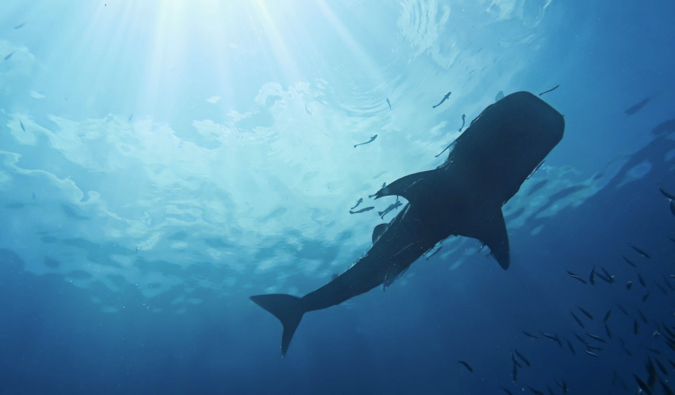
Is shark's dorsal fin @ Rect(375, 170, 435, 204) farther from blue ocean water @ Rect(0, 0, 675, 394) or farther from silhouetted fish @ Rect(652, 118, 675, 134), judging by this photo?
silhouetted fish @ Rect(652, 118, 675, 134)

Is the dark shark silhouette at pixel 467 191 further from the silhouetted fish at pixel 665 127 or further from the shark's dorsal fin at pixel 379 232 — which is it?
the silhouetted fish at pixel 665 127

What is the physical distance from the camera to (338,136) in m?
13.2

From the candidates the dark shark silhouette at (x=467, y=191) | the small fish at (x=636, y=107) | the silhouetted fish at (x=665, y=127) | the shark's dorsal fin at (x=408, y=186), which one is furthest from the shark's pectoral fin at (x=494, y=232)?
the silhouetted fish at (x=665, y=127)

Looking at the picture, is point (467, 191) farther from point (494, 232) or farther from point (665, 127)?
point (665, 127)

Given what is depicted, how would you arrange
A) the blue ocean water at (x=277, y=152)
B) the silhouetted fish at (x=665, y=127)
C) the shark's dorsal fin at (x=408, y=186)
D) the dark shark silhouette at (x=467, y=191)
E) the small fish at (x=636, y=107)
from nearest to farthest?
the dark shark silhouette at (x=467, y=191), the shark's dorsal fin at (x=408, y=186), the blue ocean water at (x=277, y=152), the small fish at (x=636, y=107), the silhouetted fish at (x=665, y=127)

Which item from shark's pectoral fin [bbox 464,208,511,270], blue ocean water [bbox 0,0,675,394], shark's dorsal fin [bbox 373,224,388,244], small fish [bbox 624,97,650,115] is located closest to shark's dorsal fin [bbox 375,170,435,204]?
shark's dorsal fin [bbox 373,224,388,244]

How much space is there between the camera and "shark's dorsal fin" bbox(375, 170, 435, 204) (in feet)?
16.6

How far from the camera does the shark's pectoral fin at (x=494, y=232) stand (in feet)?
18.3

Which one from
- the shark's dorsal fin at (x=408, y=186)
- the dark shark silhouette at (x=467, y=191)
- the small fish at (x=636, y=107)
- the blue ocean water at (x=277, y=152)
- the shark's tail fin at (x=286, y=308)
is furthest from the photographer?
the small fish at (x=636, y=107)

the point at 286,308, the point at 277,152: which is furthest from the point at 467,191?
the point at 277,152

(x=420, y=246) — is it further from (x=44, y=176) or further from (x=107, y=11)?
(x=44, y=176)

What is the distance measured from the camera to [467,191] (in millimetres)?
5074

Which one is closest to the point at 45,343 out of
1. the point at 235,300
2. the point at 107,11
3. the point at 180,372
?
the point at 180,372

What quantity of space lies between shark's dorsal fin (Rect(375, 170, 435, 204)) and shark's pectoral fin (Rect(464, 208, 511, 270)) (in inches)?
55.7
